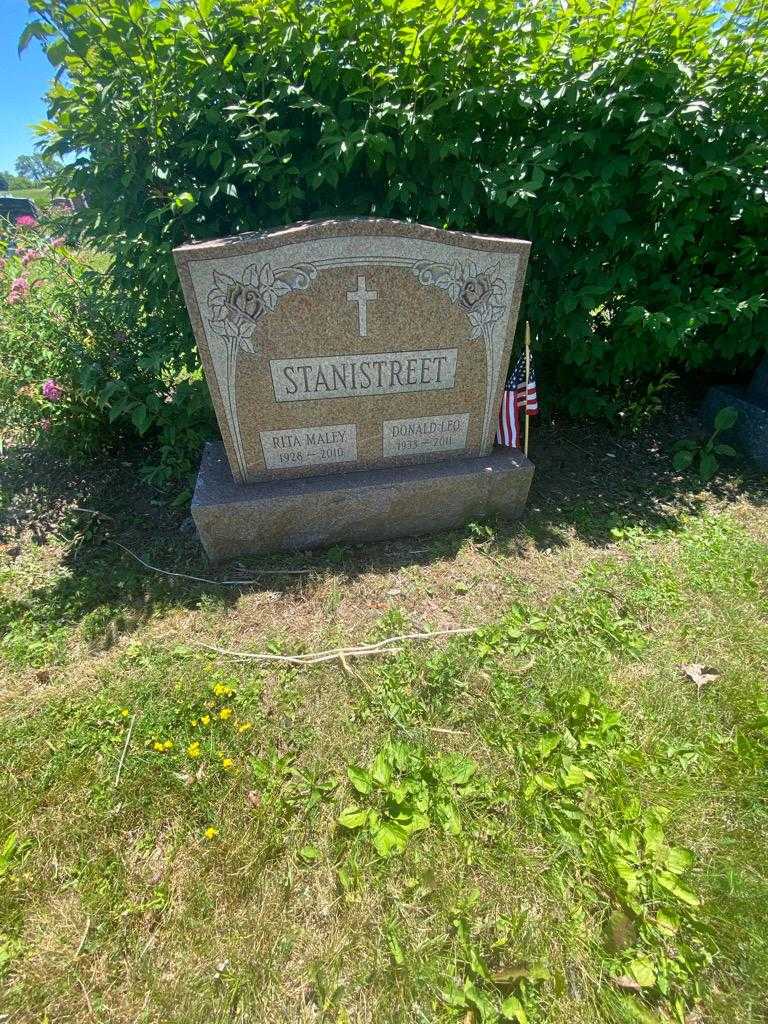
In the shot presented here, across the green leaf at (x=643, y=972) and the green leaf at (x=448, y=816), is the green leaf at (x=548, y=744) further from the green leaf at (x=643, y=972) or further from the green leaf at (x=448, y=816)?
the green leaf at (x=643, y=972)

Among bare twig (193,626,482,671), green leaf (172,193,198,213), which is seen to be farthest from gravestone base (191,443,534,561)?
green leaf (172,193,198,213)

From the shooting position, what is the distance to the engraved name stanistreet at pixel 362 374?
2699 millimetres

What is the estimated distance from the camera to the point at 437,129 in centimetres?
280

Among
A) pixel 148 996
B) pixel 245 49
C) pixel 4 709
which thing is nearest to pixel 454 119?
pixel 245 49

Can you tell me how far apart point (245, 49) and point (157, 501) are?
254 cm

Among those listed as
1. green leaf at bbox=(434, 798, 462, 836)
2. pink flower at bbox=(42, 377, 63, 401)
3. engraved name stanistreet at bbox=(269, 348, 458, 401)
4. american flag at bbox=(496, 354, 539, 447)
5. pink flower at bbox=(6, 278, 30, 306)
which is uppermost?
pink flower at bbox=(6, 278, 30, 306)

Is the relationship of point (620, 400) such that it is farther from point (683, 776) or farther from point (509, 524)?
point (683, 776)

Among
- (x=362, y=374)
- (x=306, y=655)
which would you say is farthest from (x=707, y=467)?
(x=306, y=655)

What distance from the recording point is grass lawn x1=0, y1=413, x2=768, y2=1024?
1425 millimetres

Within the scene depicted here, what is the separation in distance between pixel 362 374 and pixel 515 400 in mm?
1037

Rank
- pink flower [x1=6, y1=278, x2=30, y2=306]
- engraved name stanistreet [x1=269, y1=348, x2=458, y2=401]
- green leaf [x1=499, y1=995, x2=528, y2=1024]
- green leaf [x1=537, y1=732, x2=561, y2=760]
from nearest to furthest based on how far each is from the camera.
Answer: green leaf [x1=499, y1=995, x2=528, y2=1024]
green leaf [x1=537, y1=732, x2=561, y2=760]
engraved name stanistreet [x1=269, y1=348, x2=458, y2=401]
pink flower [x1=6, y1=278, x2=30, y2=306]

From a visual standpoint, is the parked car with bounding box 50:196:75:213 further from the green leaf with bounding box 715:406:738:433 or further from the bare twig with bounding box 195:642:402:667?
the green leaf with bounding box 715:406:738:433

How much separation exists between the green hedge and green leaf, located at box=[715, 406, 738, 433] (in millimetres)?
794

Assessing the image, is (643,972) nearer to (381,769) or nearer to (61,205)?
(381,769)
